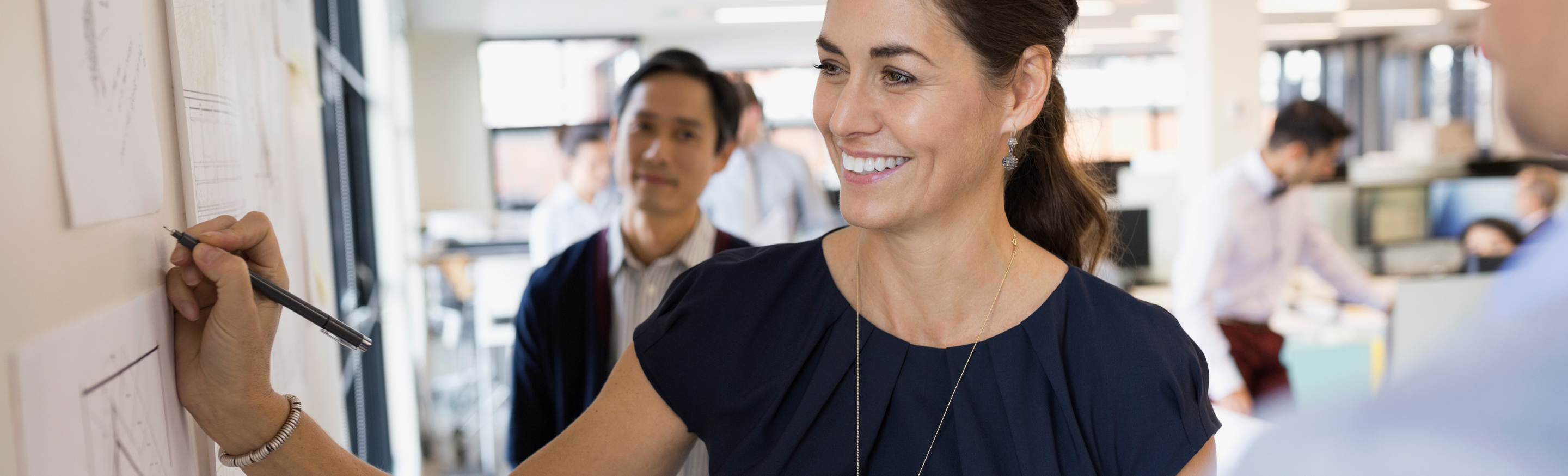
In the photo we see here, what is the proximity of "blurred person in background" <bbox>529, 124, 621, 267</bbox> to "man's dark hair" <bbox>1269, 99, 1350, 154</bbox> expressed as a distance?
2511mm

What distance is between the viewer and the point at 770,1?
8898 mm

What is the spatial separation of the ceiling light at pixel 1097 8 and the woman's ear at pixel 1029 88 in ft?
26.2

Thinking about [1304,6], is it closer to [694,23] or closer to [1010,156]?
[694,23]

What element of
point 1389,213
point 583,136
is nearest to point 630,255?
point 583,136

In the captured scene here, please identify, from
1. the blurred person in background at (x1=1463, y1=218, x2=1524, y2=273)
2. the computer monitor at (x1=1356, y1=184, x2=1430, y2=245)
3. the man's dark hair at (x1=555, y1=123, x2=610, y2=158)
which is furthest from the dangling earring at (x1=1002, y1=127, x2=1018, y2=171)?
the computer monitor at (x1=1356, y1=184, x2=1430, y2=245)

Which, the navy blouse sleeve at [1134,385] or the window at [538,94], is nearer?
the navy blouse sleeve at [1134,385]

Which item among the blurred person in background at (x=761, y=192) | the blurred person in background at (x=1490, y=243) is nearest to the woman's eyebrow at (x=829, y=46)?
the blurred person in background at (x=761, y=192)

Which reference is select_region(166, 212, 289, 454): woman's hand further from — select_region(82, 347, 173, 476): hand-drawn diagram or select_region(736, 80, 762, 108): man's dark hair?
select_region(736, 80, 762, 108): man's dark hair

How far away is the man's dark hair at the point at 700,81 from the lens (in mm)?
1892

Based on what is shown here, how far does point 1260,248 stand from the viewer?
139 inches

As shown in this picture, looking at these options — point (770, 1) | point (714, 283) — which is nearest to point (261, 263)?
point (714, 283)

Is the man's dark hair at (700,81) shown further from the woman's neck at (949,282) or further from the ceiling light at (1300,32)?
the ceiling light at (1300,32)

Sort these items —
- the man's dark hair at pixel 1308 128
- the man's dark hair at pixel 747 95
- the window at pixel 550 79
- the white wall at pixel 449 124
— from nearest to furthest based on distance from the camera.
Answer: the man's dark hair at pixel 1308 128 < the man's dark hair at pixel 747 95 < the white wall at pixel 449 124 < the window at pixel 550 79

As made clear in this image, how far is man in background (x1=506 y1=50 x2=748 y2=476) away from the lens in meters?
1.69
